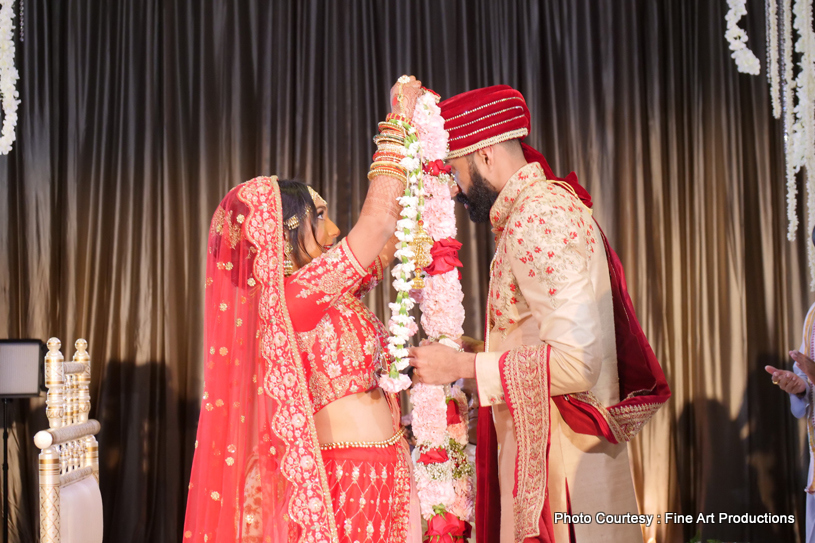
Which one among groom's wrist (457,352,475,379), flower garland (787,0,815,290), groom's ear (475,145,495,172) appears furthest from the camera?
flower garland (787,0,815,290)

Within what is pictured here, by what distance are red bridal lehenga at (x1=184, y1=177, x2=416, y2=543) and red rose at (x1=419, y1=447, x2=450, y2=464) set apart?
12 centimetres

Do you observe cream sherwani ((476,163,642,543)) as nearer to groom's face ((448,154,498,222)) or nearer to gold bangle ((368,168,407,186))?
groom's face ((448,154,498,222))

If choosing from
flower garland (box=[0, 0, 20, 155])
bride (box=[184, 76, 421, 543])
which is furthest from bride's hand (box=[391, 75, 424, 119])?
flower garland (box=[0, 0, 20, 155])

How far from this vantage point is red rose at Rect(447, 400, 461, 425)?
203cm

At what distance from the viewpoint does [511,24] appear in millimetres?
4363

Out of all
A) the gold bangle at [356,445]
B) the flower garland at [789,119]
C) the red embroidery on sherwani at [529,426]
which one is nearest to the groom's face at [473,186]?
the red embroidery on sherwani at [529,426]

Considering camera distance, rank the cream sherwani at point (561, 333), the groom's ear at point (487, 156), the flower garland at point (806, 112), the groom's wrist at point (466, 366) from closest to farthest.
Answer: the cream sherwani at point (561, 333), the groom's wrist at point (466, 366), the groom's ear at point (487, 156), the flower garland at point (806, 112)

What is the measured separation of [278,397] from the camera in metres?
1.86

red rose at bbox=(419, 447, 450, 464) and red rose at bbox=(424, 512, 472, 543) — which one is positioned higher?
red rose at bbox=(419, 447, 450, 464)

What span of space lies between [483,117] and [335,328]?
2.51 feet

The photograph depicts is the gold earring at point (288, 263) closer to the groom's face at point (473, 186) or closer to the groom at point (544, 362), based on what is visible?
the groom at point (544, 362)

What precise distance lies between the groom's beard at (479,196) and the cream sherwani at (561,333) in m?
0.10

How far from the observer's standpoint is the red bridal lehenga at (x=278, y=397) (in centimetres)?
185

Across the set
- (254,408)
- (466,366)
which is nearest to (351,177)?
(254,408)
